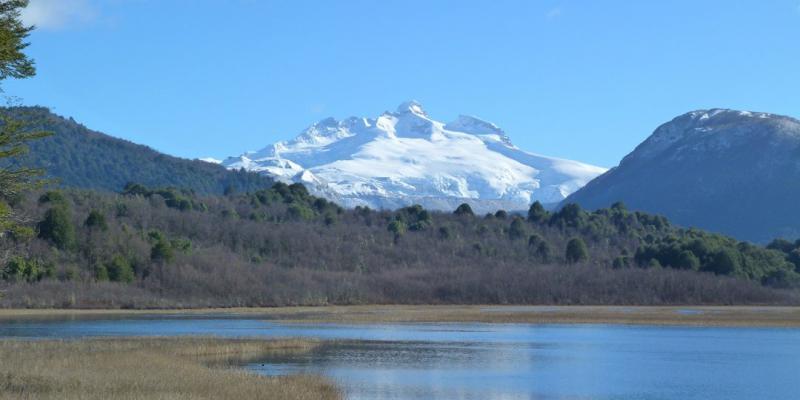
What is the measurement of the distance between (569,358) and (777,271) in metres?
105

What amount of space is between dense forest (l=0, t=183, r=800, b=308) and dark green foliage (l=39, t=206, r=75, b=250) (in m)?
0.18

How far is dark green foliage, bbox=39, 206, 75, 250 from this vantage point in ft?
469

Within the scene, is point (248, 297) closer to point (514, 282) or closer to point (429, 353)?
point (514, 282)

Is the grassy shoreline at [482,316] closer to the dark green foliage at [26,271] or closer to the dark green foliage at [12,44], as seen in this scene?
the dark green foliage at [26,271]

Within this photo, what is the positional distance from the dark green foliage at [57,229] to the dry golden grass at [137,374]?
81.7 meters

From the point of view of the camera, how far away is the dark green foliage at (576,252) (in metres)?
192

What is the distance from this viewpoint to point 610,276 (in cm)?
16088

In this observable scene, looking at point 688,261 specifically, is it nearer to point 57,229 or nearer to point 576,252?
point 576,252

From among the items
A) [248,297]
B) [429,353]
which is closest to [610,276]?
[248,297]

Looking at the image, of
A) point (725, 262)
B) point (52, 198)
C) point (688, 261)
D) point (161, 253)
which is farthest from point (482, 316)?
point (52, 198)

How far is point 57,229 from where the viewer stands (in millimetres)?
143000

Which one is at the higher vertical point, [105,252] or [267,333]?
[105,252]

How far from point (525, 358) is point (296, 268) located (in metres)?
100

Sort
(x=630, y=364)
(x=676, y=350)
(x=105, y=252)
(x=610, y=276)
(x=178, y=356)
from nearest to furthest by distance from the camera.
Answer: (x=178, y=356)
(x=630, y=364)
(x=676, y=350)
(x=105, y=252)
(x=610, y=276)
